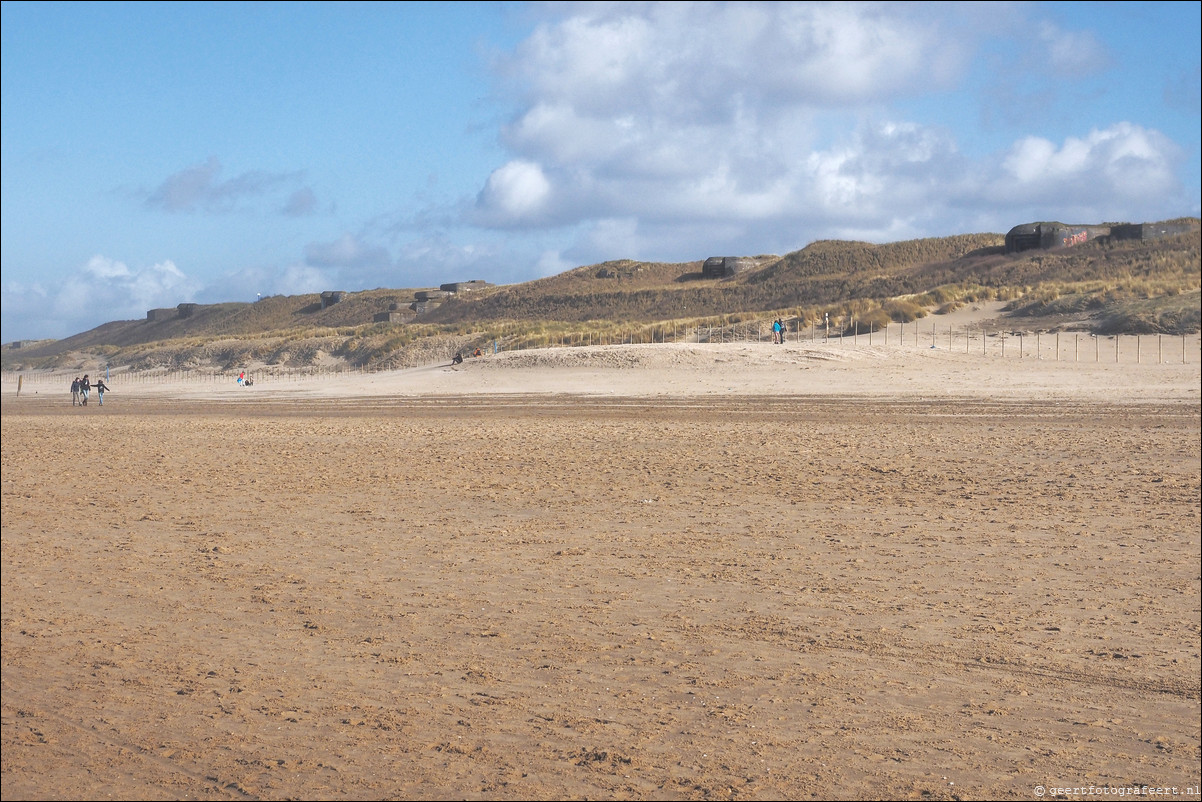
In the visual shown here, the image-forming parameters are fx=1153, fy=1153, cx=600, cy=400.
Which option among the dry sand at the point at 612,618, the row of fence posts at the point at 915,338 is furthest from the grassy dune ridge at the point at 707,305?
the dry sand at the point at 612,618

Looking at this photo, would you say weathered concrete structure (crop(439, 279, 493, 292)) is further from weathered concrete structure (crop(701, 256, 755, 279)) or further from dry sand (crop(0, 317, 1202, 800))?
dry sand (crop(0, 317, 1202, 800))

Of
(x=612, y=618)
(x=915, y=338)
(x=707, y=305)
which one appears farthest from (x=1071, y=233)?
(x=612, y=618)

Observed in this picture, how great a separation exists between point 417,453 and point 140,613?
328 inches

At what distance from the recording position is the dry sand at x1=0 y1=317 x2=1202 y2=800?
5.02 meters

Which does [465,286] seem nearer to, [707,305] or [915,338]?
[707,305]

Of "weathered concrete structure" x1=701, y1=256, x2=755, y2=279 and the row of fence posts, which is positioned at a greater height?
"weathered concrete structure" x1=701, y1=256, x2=755, y2=279

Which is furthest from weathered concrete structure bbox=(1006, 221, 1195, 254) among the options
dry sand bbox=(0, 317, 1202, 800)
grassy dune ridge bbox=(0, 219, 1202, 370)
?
dry sand bbox=(0, 317, 1202, 800)

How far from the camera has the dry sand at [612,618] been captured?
502cm

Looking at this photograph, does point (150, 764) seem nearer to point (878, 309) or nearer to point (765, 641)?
point (765, 641)

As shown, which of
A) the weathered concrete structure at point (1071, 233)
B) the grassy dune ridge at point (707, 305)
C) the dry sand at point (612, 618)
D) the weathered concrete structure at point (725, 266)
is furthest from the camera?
the weathered concrete structure at point (725, 266)

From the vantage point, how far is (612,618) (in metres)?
7.25

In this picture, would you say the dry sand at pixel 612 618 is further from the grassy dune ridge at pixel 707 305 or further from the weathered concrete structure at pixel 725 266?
the weathered concrete structure at pixel 725 266

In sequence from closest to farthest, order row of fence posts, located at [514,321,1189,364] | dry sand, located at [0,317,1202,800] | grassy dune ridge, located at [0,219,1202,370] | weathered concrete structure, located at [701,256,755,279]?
dry sand, located at [0,317,1202,800]
row of fence posts, located at [514,321,1189,364]
grassy dune ridge, located at [0,219,1202,370]
weathered concrete structure, located at [701,256,755,279]

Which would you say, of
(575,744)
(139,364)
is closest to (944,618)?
(575,744)
